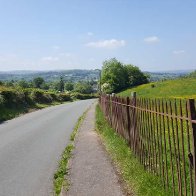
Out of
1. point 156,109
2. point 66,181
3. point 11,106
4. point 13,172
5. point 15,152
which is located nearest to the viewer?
point 156,109

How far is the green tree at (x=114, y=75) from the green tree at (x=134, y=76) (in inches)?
143

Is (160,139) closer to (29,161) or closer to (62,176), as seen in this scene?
(62,176)

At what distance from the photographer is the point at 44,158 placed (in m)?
11.4

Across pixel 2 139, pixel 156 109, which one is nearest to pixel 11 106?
pixel 2 139

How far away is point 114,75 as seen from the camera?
4796 inches

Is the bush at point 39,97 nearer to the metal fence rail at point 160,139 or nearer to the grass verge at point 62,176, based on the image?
the grass verge at point 62,176

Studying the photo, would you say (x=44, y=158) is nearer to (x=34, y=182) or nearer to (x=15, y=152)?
(x=15, y=152)

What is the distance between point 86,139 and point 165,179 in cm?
824

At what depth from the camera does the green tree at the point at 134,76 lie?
13176 centimetres

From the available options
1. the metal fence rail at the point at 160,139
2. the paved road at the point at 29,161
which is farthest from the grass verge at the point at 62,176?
the metal fence rail at the point at 160,139

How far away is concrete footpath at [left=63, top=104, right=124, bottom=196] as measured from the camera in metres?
7.32

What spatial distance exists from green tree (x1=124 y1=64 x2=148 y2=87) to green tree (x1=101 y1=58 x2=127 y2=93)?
3.64m

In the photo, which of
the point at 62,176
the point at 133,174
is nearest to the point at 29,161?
the point at 62,176

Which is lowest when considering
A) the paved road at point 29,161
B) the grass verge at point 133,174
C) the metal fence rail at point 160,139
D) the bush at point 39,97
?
the bush at point 39,97
